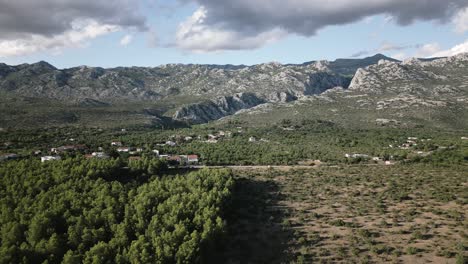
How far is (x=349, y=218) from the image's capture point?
170 feet

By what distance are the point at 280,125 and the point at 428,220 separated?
13160cm

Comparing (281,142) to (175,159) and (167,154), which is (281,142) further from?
(175,159)

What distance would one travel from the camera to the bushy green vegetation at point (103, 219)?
112 ft

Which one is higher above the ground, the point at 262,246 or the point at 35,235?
the point at 35,235

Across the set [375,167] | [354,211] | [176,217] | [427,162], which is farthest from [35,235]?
[427,162]

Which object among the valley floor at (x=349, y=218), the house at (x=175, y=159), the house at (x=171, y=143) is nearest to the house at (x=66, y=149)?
the house at (x=171, y=143)

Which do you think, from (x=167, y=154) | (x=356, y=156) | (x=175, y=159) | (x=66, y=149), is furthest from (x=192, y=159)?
(x=356, y=156)

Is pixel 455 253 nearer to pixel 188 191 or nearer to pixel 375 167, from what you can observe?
pixel 188 191

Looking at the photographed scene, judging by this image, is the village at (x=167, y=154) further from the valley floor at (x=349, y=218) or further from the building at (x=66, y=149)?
the valley floor at (x=349, y=218)

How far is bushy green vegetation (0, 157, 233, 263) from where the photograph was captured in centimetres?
3419

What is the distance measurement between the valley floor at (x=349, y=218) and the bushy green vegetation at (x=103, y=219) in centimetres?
502

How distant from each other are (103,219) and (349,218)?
3239 cm

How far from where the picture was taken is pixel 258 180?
77500 mm

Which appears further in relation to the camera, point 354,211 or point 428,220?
point 354,211
